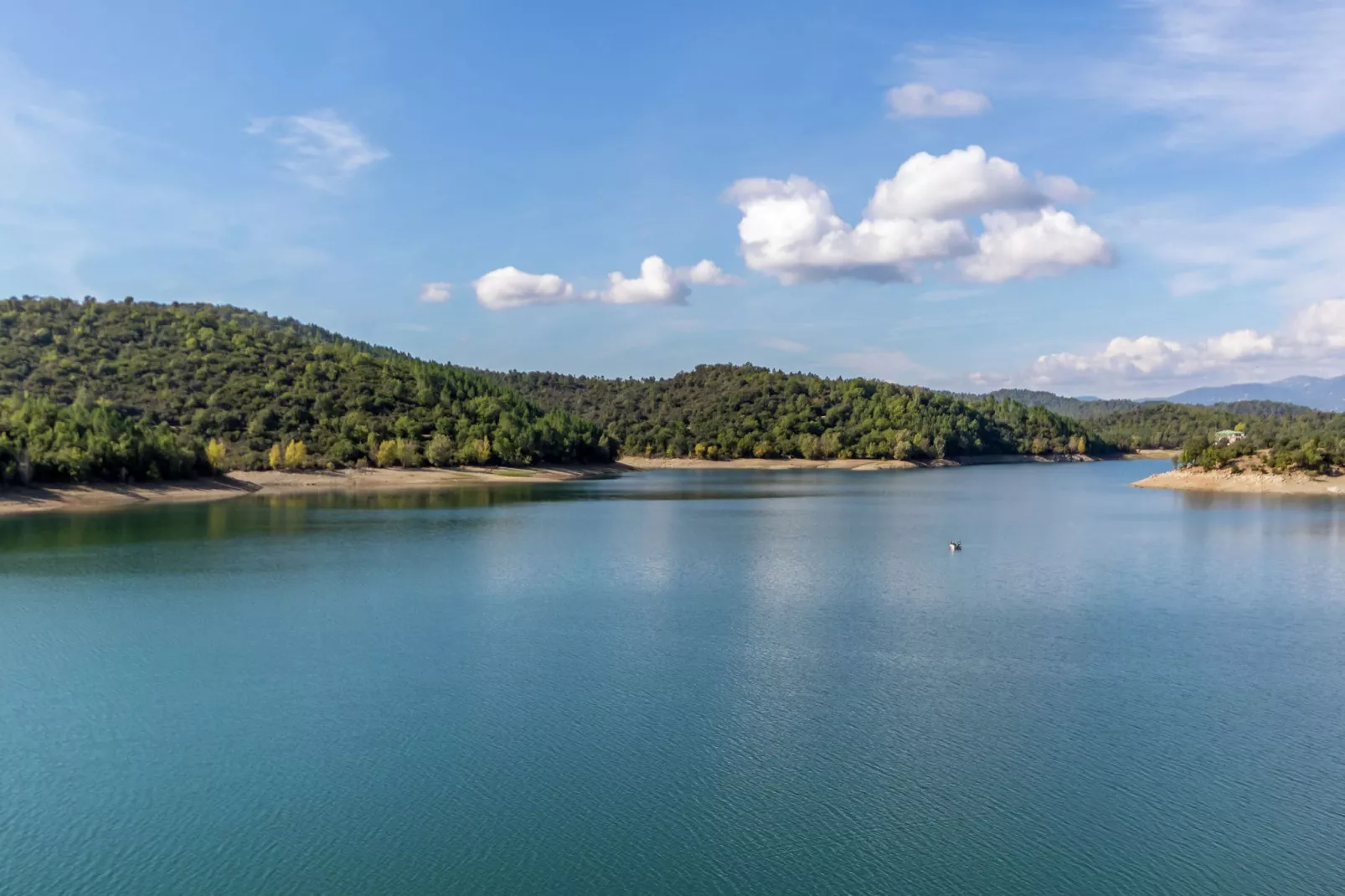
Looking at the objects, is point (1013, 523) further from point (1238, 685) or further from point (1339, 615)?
point (1238, 685)

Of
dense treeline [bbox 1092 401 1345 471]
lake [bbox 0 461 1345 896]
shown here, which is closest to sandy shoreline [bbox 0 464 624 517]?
lake [bbox 0 461 1345 896]

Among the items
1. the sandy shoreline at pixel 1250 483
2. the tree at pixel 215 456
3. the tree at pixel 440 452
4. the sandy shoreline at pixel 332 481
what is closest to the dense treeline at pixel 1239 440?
the sandy shoreline at pixel 1250 483

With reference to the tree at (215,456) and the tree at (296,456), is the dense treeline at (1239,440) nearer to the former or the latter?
the tree at (296,456)

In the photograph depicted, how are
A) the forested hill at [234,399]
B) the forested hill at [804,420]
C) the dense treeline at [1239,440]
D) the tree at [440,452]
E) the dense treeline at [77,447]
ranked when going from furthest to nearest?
the forested hill at [804,420] < the tree at [440,452] < the dense treeline at [1239,440] < the forested hill at [234,399] < the dense treeline at [77,447]

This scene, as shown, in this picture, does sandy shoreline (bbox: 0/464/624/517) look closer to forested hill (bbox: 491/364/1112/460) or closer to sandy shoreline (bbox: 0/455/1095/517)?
sandy shoreline (bbox: 0/455/1095/517)

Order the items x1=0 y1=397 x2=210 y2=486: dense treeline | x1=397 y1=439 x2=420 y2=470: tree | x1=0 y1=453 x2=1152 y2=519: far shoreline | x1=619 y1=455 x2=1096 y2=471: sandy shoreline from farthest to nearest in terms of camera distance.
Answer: x1=619 y1=455 x2=1096 y2=471: sandy shoreline → x1=397 y1=439 x2=420 y2=470: tree → x1=0 y1=453 x2=1152 y2=519: far shoreline → x1=0 y1=397 x2=210 y2=486: dense treeline

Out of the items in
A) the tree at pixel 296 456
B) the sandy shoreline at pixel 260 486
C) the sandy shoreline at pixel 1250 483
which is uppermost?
the tree at pixel 296 456
